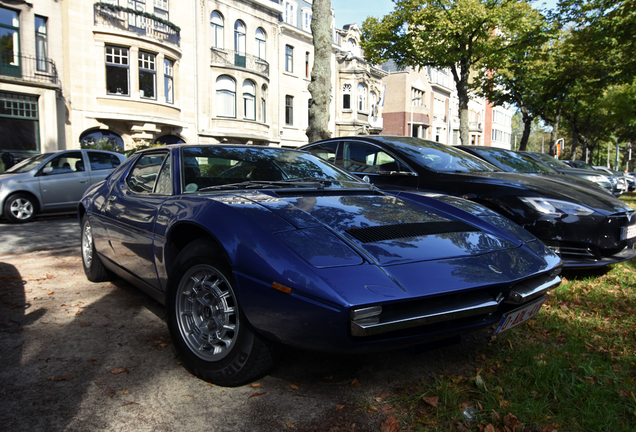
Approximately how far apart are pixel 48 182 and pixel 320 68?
656 centimetres

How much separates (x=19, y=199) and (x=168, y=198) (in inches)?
342

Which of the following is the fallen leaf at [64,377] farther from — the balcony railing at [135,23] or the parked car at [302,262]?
the balcony railing at [135,23]

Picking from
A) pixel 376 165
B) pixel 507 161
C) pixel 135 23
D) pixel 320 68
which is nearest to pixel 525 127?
pixel 320 68

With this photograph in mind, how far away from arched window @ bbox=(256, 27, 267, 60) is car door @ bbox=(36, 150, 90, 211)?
1881 centimetres

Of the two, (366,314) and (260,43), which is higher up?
(260,43)

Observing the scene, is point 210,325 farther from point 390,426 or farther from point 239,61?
point 239,61

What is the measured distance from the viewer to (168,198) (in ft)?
10.8

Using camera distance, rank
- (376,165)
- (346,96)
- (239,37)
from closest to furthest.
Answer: (376,165) → (239,37) → (346,96)

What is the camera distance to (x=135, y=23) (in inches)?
827

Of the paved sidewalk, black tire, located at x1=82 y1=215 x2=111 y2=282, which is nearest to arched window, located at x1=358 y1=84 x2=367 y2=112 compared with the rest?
the paved sidewalk

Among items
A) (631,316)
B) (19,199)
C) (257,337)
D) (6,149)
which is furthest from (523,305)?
(6,149)

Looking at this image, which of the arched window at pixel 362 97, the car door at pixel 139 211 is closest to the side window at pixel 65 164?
the car door at pixel 139 211

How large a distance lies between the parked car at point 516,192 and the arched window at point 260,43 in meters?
23.5

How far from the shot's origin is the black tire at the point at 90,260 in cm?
472
